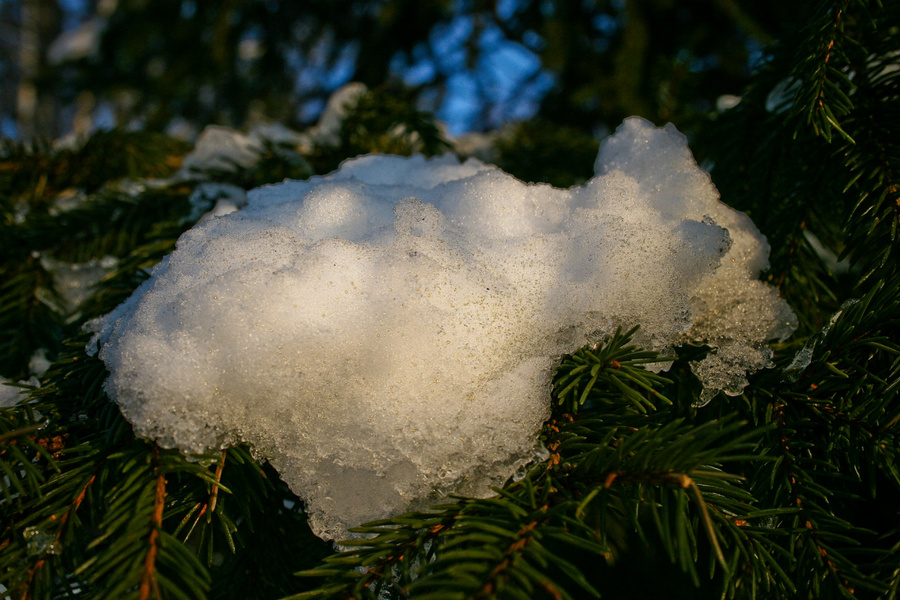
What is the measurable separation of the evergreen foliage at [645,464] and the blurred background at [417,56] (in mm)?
622

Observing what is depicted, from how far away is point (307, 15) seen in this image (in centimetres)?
301

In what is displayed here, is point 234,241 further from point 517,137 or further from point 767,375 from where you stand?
point 517,137

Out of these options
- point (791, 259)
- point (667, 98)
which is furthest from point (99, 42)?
point (791, 259)

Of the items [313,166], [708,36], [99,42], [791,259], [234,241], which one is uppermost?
[708,36]

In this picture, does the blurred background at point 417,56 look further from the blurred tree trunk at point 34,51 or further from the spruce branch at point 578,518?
the blurred tree trunk at point 34,51

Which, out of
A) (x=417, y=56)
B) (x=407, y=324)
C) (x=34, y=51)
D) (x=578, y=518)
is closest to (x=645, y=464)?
(x=578, y=518)

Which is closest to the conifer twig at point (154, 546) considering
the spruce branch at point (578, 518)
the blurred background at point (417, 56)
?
the spruce branch at point (578, 518)

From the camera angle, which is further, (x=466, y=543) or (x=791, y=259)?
(x=791, y=259)

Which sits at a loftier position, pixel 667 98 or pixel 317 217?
pixel 667 98

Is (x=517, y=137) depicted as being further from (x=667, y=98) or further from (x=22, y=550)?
(x=22, y=550)

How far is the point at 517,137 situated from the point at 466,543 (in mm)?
Answer: 1208

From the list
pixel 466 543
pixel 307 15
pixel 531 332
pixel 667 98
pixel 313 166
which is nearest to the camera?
pixel 466 543

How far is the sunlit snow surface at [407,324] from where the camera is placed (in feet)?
1.94

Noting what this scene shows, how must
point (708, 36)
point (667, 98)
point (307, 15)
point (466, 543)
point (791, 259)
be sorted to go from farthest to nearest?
point (307, 15) < point (708, 36) < point (667, 98) < point (791, 259) < point (466, 543)
